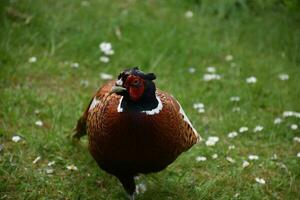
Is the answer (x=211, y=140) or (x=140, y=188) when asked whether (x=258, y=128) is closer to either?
(x=211, y=140)

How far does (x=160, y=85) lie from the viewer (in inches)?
240

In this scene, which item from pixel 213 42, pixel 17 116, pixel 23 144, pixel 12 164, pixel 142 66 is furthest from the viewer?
pixel 213 42

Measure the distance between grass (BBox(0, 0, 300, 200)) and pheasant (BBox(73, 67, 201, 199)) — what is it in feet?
2.19

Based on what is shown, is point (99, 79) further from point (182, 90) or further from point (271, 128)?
point (271, 128)

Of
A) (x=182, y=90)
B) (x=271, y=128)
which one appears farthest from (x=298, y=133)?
(x=182, y=90)

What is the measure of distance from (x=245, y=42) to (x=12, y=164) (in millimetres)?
3610

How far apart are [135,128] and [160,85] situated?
8.21 feet

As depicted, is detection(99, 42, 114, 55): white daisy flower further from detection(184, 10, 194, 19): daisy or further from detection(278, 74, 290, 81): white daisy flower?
detection(278, 74, 290, 81): white daisy flower

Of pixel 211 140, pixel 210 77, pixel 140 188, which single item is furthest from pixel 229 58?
pixel 140 188

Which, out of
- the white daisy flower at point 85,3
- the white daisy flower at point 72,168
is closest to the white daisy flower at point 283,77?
the white daisy flower at point 85,3

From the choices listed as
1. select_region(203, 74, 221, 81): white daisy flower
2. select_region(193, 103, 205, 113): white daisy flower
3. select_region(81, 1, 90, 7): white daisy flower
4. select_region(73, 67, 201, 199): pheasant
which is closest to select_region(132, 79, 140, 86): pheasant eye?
select_region(73, 67, 201, 199): pheasant

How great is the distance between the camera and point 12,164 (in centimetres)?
457

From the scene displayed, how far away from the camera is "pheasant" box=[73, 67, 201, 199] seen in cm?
364

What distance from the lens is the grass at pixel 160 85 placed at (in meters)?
4.61
